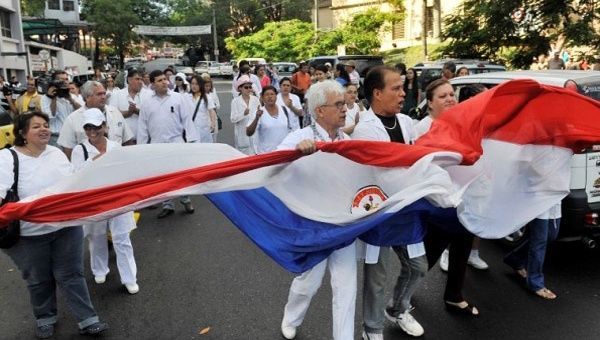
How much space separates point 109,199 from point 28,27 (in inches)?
1415

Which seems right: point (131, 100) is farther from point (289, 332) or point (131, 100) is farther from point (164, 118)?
point (289, 332)

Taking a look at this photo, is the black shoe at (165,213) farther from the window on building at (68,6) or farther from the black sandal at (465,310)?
the window on building at (68,6)

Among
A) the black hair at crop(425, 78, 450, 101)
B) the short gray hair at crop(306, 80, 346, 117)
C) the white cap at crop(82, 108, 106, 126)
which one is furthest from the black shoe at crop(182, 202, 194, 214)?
the short gray hair at crop(306, 80, 346, 117)

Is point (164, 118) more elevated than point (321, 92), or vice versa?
point (321, 92)

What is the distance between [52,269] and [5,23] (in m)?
33.1

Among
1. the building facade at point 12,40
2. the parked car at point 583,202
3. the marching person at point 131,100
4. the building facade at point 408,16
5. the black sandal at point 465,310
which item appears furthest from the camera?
the building facade at point 408,16

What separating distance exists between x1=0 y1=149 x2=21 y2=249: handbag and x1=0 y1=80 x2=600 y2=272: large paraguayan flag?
28cm

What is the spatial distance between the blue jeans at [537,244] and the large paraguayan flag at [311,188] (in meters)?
0.75

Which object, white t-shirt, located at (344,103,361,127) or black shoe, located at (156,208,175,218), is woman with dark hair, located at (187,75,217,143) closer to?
black shoe, located at (156,208,175,218)

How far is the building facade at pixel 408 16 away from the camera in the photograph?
32.7m

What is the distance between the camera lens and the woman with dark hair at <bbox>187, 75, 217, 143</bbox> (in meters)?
8.70

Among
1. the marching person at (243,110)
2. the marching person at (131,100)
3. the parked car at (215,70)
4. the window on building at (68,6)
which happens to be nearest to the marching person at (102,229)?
the marching person at (243,110)

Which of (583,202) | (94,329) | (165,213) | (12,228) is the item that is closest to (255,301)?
(94,329)

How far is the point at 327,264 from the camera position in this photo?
3.63m
